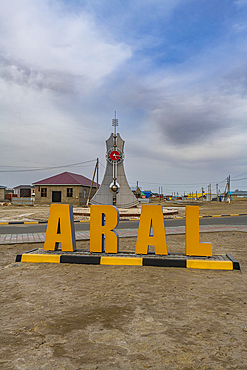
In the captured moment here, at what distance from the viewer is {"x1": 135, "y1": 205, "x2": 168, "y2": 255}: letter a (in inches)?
231

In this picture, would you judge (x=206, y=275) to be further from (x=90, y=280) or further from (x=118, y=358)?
(x=118, y=358)

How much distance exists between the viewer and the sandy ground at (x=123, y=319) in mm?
2283

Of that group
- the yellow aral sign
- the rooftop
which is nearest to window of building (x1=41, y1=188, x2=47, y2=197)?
the rooftop

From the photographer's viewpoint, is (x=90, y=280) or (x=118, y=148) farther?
(x=118, y=148)

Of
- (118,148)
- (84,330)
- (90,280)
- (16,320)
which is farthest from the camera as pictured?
(118,148)

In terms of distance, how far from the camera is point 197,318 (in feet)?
10.1

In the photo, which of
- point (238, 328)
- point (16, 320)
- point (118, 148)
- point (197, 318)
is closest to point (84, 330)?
point (16, 320)

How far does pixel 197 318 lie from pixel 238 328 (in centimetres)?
46

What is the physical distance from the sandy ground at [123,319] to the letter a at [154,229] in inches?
33.6

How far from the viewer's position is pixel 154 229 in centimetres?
586

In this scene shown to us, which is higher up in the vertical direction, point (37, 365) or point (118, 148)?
point (118, 148)

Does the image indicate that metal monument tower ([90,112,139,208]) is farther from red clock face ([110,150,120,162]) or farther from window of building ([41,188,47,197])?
window of building ([41,188,47,197])

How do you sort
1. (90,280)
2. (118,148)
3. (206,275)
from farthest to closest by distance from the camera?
(118,148) → (206,275) → (90,280)

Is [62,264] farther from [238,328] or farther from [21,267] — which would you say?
[238,328]
